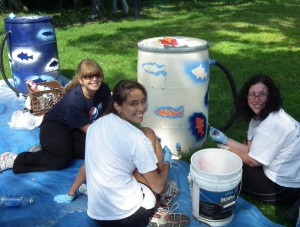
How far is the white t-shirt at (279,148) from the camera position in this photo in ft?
7.97

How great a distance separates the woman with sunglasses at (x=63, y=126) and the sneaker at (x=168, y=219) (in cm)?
110

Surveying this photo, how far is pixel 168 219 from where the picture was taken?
250 cm

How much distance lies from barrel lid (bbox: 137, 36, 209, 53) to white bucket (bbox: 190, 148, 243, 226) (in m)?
0.95

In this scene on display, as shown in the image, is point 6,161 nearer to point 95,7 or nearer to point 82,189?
point 82,189

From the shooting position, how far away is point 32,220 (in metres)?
2.56

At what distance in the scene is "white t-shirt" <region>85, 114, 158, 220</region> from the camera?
2113 mm

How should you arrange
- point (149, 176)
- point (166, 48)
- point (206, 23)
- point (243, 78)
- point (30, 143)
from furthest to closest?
point (206, 23)
point (243, 78)
point (30, 143)
point (166, 48)
point (149, 176)

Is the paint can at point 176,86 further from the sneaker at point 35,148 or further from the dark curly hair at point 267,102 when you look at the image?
the sneaker at point 35,148

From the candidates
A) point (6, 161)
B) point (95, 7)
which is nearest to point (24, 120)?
point (6, 161)

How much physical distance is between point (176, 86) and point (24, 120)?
6.52 ft

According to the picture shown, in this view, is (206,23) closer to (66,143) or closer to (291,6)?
(291,6)

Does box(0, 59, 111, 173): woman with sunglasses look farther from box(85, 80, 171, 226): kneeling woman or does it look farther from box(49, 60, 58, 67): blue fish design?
box(49, 60, 58, 67): blue fish design

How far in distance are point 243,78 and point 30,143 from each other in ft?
10.8

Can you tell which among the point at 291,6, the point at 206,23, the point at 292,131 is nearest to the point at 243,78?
the point at 292,131
